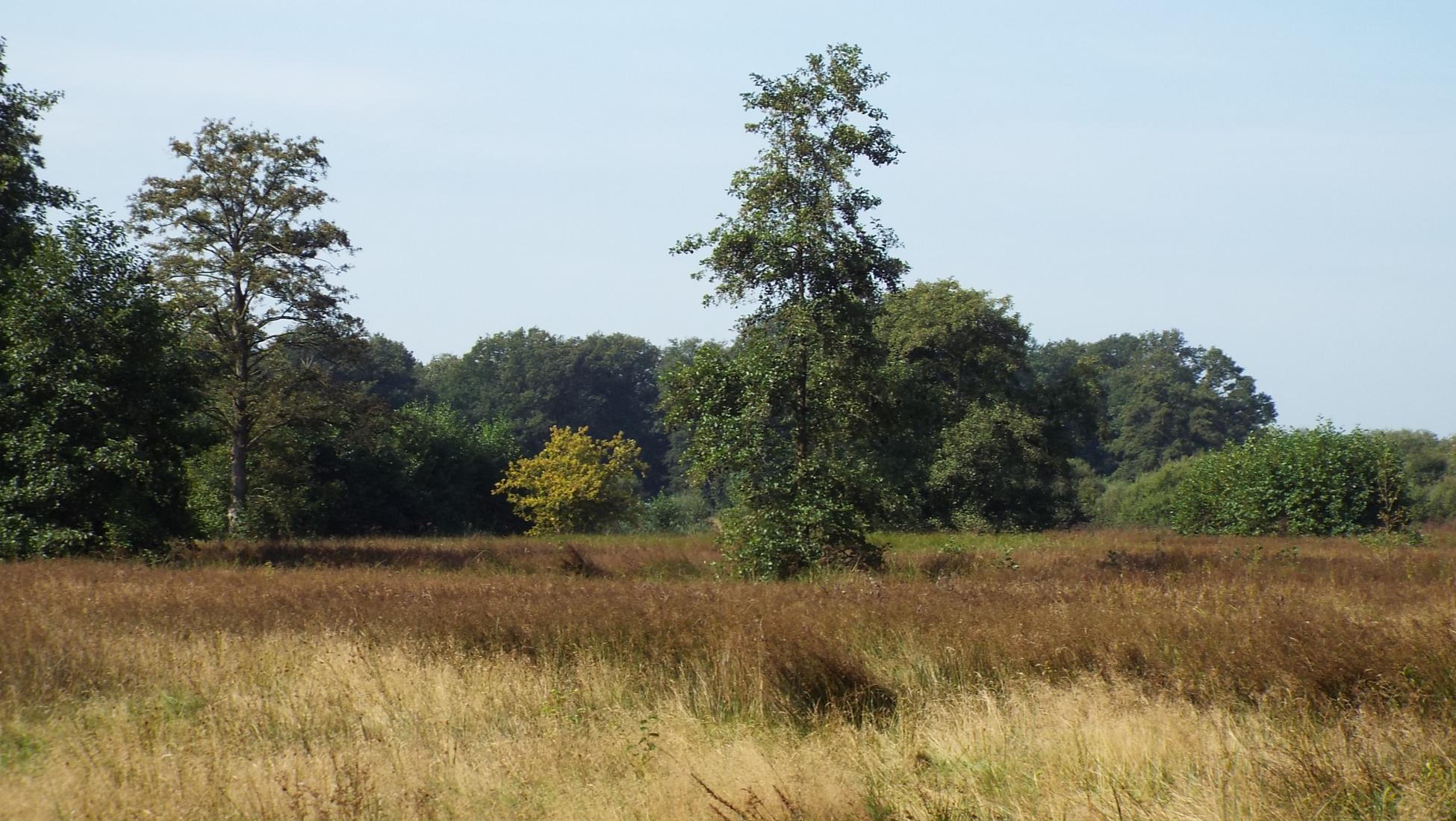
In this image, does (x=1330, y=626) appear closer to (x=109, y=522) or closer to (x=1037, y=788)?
(x=1037, y=788)

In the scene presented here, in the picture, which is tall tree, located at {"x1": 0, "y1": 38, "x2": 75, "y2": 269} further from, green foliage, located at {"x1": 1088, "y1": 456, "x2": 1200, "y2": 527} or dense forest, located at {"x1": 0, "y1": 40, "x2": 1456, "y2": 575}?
green foliage, located at {"x1": 1088, "y1": 456, "x2": 1200, "y2": 527}

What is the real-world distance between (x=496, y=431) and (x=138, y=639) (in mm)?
45680

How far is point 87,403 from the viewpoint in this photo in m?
19.7

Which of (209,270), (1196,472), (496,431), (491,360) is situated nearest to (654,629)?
(209,270)

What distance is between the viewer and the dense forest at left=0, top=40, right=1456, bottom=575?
18266 mm

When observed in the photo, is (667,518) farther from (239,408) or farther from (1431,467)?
(1431,467)

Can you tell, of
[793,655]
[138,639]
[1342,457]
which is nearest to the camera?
[793,655]

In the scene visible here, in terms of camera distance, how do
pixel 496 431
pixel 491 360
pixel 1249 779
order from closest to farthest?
pixel 1249 779 < pixel 496 431 < pixel 491 360

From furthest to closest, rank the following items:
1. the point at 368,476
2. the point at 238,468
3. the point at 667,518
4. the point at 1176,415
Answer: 1. the point at 1176,415
2. the point at 667,518
3. the point at 368,476
4. the point at 238,468

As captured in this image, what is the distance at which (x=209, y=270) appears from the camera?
29562 millimetres

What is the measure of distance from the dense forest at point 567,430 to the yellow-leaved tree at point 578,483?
12 cm

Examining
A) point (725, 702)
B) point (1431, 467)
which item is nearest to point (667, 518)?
point (725, 702)

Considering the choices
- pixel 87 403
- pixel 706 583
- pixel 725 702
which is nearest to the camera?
pixel 725 702

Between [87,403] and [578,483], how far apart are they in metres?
23.6
